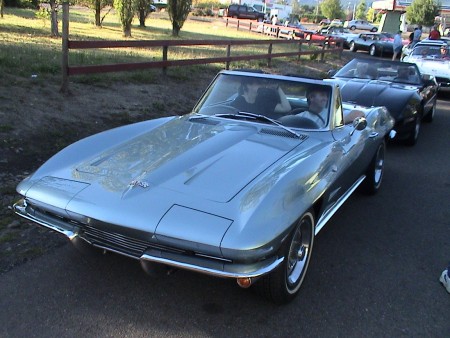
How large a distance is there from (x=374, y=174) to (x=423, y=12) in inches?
2554

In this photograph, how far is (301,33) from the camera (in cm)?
3105

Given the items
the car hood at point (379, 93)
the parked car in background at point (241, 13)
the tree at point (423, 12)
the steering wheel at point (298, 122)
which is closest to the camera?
the steering wheel at point (298, 122)

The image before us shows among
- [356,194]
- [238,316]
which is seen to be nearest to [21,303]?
[238,316]

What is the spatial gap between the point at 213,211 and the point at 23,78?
21.3 ft

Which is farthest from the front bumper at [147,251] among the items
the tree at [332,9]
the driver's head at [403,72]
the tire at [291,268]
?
the tree at [332,9]

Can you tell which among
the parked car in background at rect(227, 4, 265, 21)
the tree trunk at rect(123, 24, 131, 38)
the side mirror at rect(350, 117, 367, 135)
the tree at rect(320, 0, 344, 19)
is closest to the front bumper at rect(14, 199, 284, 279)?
the side mirror at rect(350, 117, 367, 135)

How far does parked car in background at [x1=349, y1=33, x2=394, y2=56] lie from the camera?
27672 mm

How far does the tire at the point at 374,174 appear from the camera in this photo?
16.8ft

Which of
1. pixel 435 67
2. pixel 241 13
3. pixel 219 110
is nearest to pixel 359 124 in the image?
pixel 219 110

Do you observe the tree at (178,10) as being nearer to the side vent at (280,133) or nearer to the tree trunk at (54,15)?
the tree trunk at (54,15)

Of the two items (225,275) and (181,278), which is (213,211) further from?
(181,278)

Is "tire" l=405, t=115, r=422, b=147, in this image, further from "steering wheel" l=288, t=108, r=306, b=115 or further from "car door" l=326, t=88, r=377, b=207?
"steering wheel" l=288, t=108, r=306, b=115

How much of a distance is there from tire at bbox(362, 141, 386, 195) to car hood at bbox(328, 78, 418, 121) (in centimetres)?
205

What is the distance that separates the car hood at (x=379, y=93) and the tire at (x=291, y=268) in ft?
15.5
